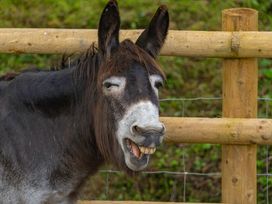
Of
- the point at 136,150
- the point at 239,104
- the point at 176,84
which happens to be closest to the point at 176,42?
the point at 239,104

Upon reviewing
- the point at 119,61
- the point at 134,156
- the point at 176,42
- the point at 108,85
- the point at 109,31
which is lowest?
the point at 134,156

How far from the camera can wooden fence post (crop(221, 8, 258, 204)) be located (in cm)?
643

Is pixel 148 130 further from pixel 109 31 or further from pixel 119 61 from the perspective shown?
pixel 109 31

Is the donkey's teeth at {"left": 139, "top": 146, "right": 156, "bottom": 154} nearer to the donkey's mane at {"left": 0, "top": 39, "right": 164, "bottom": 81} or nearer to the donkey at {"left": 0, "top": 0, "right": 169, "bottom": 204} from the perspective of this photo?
the donkey at {"left": 0, "top": 0, "right": 169, "bottom": 204}

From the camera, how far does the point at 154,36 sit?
5578 millimetres

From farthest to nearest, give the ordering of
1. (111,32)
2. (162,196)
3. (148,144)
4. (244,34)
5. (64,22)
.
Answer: (64,22), (162,196), (244,34), (111,32), (148,144)

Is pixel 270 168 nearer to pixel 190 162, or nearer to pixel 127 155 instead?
pixel 190 162

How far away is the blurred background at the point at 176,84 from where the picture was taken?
876 centimetres

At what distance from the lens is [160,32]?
561 cm

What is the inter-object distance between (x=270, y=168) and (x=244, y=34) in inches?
109

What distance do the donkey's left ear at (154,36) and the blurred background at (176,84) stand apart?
2.72 meters

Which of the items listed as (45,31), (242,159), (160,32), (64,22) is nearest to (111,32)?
(160,32)

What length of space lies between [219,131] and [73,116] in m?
1.28

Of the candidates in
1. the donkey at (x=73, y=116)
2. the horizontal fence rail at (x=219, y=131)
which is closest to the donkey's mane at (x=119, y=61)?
the donkey at (x=73, y=116)
